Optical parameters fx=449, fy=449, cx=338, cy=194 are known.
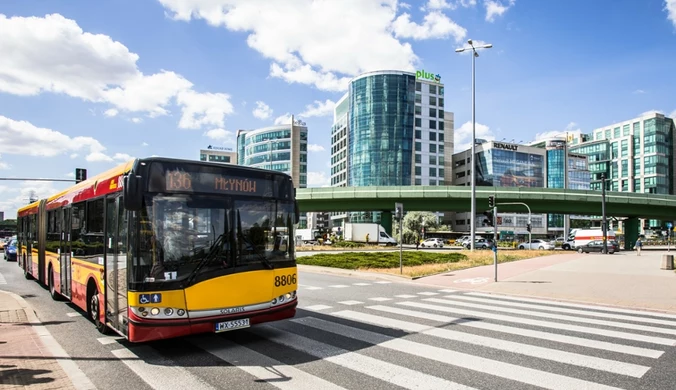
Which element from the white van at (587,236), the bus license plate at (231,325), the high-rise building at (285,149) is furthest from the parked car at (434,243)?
the high-rise building at (285,149)

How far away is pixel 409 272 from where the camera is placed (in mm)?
19688

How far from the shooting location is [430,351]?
6.93 metres

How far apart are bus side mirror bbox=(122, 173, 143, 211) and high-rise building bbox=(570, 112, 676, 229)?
14930 cm

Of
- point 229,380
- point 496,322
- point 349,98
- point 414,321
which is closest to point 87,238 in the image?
point 229,380

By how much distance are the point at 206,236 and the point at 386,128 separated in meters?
103

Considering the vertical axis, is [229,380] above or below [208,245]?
below

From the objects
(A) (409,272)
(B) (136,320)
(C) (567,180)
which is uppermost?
(C) (567,180)

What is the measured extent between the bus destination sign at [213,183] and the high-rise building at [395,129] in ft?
326

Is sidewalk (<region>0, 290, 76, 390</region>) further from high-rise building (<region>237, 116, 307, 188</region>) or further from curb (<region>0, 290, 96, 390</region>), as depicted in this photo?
high-rise building (<region>237, 116, 307, 188</region>)

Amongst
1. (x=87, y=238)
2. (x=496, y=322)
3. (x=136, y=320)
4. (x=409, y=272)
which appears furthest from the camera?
(x=409, y=272)

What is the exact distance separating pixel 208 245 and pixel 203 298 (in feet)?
2.56

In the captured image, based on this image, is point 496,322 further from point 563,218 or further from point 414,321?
point 563,218

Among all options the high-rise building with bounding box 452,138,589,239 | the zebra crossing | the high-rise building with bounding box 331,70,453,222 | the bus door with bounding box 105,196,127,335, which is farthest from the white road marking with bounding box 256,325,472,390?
the high-rise building with bounding box 452,138,589,239

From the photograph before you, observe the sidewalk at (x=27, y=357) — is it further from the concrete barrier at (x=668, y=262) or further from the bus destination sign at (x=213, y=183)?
the concrete barrier at (x=668, y=262)
